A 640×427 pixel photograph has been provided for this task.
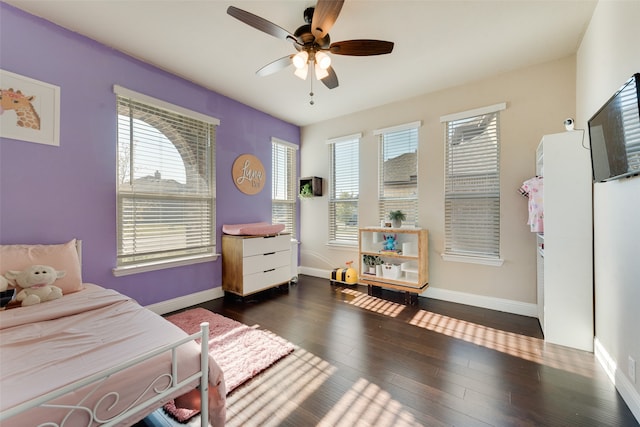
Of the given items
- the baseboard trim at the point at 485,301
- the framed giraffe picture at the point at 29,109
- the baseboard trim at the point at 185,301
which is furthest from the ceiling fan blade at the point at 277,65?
the baseboard trim at the point at 485,301

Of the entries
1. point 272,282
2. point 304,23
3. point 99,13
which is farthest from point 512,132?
point 99,13

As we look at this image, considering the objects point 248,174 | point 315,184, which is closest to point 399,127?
point 315,184

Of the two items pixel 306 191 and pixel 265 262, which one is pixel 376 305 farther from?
pixel 306 191

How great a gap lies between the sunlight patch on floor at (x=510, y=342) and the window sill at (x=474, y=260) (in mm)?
771

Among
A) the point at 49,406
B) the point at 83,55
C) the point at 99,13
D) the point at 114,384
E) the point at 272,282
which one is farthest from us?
the point at 272,282

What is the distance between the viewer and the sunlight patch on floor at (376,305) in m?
2.99

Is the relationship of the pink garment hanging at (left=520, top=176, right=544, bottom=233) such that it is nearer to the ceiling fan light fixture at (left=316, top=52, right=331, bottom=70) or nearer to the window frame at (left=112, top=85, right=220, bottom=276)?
the ceiling fan light fixture at (left=316, top=52, right=331, bottom=70)

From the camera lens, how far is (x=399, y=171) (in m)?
3.75

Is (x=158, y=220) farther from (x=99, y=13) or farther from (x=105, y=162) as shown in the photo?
(x=99, y=13)

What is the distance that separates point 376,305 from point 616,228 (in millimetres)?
2187

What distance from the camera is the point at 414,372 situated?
1875 mm

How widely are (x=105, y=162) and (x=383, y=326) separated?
3132 mm

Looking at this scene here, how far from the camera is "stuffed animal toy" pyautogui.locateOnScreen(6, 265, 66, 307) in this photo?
1738 mm

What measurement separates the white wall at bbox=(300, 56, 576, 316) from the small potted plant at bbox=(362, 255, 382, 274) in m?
0.54
